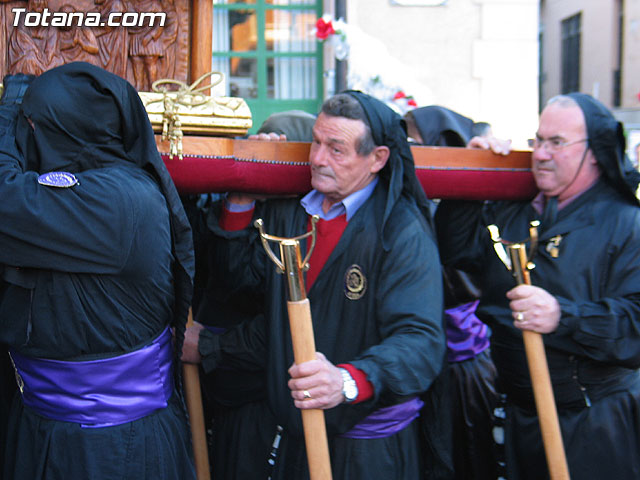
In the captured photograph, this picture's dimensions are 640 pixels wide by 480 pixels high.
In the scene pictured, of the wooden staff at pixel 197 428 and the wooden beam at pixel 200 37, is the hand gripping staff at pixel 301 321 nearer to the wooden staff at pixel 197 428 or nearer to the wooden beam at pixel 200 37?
the wooden staff at pixel 197 428

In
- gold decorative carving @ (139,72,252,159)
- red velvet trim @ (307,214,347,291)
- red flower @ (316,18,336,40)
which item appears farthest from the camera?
red flower @ (316,18,336,40)

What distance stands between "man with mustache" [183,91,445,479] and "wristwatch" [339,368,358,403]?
0.67 ft

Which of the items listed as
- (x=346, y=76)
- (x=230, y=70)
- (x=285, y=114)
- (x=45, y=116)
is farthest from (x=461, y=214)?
(x=230, y=70)

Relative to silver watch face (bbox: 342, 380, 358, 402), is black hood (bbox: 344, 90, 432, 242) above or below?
above

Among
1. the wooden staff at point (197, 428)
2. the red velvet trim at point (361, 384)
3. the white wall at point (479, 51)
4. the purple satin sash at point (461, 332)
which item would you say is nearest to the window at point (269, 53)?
the white wall at point (479, 51)

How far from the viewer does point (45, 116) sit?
7.25 feet

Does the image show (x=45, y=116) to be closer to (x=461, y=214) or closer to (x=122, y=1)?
(x=122, y=1)

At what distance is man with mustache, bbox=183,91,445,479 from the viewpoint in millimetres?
2551

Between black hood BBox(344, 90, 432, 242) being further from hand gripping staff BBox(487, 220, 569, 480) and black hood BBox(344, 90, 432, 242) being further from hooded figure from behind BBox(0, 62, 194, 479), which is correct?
hooded figure from behind BBox(0, 62, 194, 479)

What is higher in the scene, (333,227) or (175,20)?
(175,20)

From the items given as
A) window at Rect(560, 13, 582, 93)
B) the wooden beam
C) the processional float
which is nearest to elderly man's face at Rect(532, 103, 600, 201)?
the processional float

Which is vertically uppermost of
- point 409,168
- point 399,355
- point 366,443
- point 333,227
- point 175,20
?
point 175,20

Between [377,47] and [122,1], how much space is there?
199 inches

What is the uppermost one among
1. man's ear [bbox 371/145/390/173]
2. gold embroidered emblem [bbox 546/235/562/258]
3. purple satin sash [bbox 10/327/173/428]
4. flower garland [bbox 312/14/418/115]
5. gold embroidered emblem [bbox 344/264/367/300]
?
flower garland [bbox 312/14/418/115]
